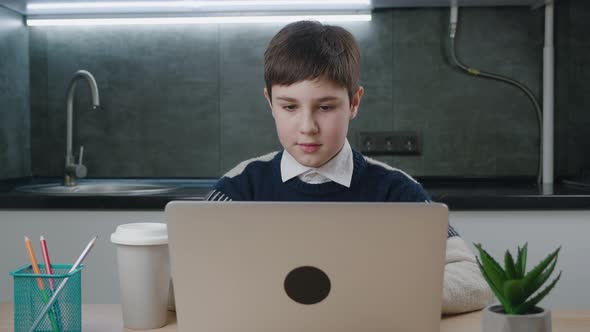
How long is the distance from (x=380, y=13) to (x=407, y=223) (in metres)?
1.73

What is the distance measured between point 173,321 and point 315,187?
0.46m

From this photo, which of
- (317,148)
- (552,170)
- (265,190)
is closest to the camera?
(317,148)

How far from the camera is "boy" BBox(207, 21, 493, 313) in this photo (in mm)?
1118

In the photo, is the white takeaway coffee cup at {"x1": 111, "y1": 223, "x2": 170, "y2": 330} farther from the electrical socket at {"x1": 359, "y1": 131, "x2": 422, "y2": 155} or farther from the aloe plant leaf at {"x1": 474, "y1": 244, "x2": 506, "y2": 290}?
the electrical socket at {"x1": 359, "y1": 131, "x2": 422, "y2": 155}

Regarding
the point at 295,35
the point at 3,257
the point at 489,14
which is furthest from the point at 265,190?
the point at 489,14

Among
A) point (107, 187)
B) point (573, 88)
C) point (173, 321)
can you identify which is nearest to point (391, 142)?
point (573, 88)

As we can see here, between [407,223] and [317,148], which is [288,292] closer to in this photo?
[407,223]

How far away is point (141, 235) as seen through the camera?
0.90 metres

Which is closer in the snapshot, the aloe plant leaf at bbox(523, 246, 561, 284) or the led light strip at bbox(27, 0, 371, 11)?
the aloe plant leaf at bbox(523, 246, 561, 284)

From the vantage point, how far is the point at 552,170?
223 centimetres

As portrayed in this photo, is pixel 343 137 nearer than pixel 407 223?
No

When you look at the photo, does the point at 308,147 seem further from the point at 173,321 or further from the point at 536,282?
the point at 536,282

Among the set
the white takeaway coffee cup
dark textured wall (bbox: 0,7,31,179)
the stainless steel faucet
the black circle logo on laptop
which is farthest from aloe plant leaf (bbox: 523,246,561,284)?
dark textured wall (bbox: 0,7,31,179)

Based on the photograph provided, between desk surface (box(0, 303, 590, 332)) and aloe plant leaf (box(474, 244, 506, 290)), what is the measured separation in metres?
0.26
